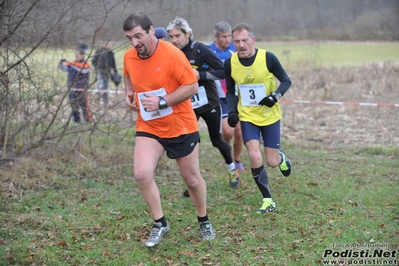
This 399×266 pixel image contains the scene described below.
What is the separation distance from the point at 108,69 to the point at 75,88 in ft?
1.92

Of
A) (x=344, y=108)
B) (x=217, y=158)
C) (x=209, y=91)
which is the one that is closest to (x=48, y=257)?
(x=209, y=91)

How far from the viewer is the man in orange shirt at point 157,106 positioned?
496 centimetres

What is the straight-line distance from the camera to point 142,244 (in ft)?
17.7

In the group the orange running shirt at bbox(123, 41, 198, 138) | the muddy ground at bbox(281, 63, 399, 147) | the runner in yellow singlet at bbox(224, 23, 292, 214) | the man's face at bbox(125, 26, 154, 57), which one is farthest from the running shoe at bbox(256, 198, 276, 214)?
the muddy ground at bbox(281, 63, 399, 147)

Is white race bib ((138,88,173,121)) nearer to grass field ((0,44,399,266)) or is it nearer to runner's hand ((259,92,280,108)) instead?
grass field ((0,44,399,266))

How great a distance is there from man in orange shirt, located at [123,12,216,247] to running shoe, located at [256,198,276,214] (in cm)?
134

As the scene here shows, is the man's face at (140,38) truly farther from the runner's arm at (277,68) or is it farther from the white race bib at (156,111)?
the runner's arm at (277,68)

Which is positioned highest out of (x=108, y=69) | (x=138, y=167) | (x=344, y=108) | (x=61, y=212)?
(x=108, y=69)

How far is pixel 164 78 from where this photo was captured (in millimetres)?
5051

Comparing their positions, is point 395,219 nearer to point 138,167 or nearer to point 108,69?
point 138,167

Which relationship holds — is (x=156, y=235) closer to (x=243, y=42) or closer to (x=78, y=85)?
(x=243, y=42)

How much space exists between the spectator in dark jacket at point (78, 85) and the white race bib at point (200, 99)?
2038 mm

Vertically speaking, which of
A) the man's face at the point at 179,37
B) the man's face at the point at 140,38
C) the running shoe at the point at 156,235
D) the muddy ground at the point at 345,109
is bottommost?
the muddy ground at the point at 345,109

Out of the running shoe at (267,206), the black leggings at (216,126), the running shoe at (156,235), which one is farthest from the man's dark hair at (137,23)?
the running shoe at (267,206)
